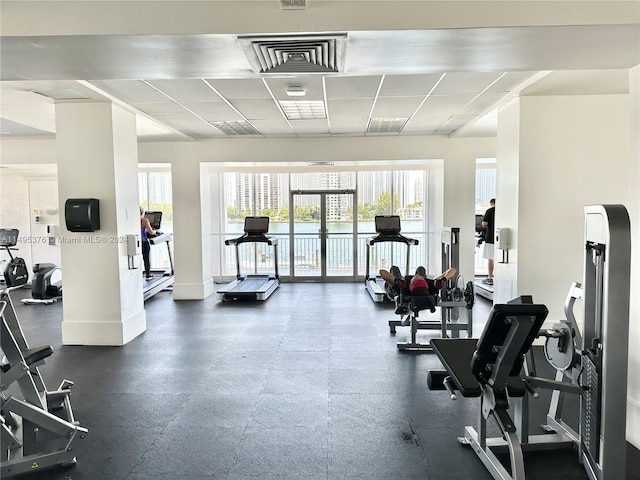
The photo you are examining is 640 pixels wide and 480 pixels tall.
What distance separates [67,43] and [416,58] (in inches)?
88.9

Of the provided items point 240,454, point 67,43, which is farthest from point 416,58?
point 240,454

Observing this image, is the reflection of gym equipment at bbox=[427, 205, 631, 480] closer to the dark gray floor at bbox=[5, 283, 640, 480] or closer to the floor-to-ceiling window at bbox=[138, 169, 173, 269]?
the dark gray floor at bbox=[5, 283, 640, 480]

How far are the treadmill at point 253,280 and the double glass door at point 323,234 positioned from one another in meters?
0.84

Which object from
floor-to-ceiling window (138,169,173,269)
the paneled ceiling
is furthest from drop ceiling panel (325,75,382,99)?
floor-to-ceiling window (138,169,173,269)

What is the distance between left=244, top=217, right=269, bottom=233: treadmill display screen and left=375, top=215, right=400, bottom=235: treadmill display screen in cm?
213

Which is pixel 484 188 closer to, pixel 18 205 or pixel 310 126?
pixel 310 126

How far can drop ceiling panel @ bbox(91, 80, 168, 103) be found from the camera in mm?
4079

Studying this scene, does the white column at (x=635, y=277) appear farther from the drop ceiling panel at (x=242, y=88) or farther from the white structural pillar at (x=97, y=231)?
the white structural pillar at (x=97, y=231)

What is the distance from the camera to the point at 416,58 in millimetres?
2938

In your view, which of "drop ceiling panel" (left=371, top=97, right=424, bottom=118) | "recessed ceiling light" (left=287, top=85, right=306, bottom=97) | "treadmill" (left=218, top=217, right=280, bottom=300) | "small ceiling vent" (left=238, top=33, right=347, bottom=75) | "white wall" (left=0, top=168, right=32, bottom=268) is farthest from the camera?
"white wall" (left=0, top=168, right=32, bottom=268)

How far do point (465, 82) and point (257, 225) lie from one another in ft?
16.1

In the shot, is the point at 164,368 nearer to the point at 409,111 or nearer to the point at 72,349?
the point at 72,349

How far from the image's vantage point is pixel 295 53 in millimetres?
2924

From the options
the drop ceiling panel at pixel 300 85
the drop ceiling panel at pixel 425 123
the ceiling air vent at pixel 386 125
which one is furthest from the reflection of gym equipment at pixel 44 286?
the drop ceiling panel at pixel 425 123
